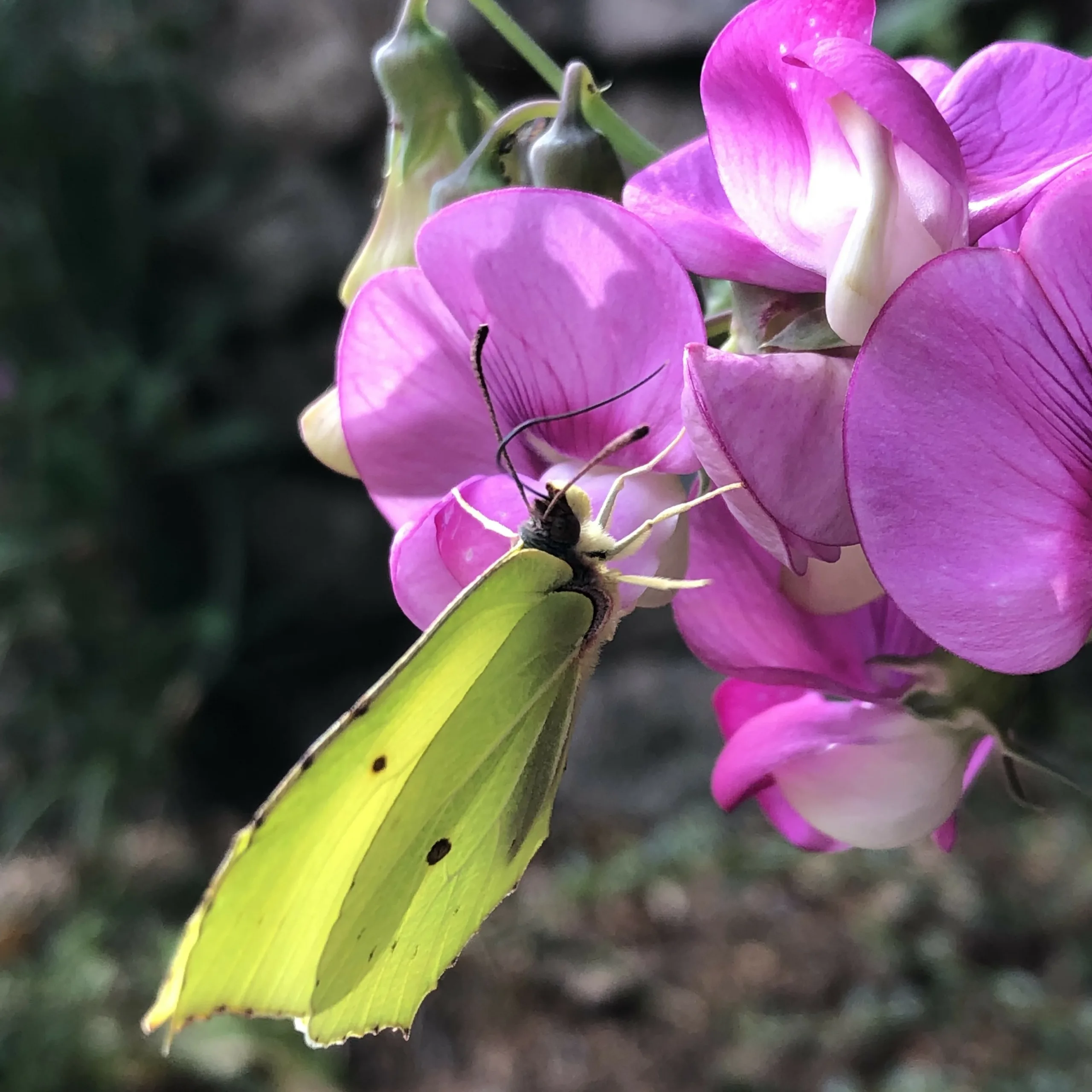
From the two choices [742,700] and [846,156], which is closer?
[846,156]

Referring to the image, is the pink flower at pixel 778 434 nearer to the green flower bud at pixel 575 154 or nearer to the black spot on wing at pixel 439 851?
the green flower bud at pixel 575 154

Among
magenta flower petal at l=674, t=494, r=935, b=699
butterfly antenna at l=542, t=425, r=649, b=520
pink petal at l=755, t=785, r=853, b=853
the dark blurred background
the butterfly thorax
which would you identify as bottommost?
the dark blurred background

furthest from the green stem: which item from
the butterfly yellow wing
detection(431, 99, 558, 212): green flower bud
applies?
the butterfly yellow wing

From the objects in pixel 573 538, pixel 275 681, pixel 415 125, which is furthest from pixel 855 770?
pixel 275 681

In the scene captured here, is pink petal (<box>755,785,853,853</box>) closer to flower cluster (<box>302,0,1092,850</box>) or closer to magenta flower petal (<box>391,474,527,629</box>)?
flower cluster (<box>302,0,1092,850</box>)

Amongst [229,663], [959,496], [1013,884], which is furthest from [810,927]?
[959,496]

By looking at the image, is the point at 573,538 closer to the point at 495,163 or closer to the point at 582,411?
the point at 582,411

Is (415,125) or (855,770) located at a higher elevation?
(415,125)
